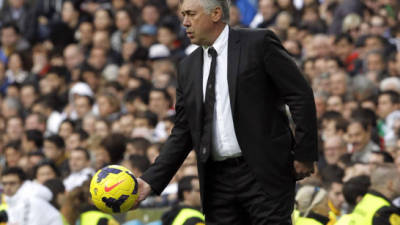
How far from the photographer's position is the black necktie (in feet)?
18.7

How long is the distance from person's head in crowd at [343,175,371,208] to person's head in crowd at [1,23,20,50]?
12.0 meters

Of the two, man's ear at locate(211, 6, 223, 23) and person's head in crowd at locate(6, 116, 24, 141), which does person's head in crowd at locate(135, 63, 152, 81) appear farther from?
man's ear at locate(211, 6, 223, 23)

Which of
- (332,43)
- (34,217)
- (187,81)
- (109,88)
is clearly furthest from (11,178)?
(187,81)

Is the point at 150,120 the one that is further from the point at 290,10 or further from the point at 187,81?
the point at 187,81

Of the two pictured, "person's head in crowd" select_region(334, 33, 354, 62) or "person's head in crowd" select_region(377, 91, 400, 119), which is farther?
"person's head in crowd" select_region(334, 33, 354, 62)

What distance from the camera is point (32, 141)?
1485 cm

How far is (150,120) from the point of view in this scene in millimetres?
13609

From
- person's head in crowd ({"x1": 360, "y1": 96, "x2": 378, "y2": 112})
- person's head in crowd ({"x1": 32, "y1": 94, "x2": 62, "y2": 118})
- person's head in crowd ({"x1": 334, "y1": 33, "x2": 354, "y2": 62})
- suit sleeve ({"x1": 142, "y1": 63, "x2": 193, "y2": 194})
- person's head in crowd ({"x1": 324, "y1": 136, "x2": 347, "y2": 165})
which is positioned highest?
suit sleeve ({"x1": 142, "y1": 63, "x2": 193, "y2": 194})

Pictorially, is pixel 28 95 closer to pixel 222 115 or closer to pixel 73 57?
pixel 73 57

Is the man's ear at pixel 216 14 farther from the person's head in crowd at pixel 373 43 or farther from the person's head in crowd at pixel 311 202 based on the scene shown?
the person's head in crowd at pixel 373 43

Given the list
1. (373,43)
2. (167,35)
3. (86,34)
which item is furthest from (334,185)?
(86,34)

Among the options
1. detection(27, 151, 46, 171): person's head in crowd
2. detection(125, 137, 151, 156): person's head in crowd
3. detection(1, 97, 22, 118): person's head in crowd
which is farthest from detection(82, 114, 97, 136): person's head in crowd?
detection(1, 97, 22, 118): person's head in crowd

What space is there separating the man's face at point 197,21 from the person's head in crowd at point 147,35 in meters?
11.3

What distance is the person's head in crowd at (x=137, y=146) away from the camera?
1234cm
